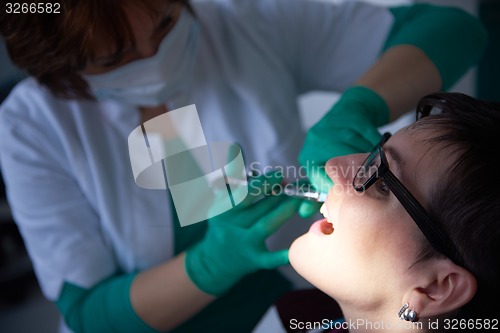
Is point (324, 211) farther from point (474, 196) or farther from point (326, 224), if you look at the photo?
point (474, 196)

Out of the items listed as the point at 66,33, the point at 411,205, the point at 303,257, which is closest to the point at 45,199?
the point at 66,33

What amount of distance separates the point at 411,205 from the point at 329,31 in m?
0.60

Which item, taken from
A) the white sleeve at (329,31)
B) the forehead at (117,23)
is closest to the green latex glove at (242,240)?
the forehead at (117,23)

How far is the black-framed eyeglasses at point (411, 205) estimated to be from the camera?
0.62m

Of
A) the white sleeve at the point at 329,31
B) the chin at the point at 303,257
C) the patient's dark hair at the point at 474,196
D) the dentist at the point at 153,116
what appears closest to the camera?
the patient's dark hair at the point at 474,196

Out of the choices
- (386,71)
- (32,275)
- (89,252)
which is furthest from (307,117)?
(32,275)

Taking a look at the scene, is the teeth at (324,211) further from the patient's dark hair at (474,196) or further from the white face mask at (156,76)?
the white face mask at (156,76)

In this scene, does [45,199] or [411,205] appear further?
[45,199]

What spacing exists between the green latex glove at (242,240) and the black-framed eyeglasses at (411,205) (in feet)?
0.57

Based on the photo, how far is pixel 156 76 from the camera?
0.90m

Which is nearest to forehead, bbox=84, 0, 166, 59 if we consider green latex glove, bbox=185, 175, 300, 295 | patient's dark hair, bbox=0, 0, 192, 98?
patient's dark hair, bbox=0, 0, 192, 98

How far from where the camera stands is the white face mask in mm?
878

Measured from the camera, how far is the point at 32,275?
1.52 meters

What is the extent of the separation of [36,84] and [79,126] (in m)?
0.11
